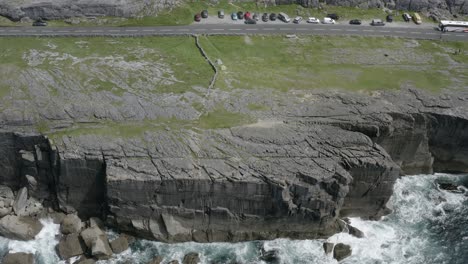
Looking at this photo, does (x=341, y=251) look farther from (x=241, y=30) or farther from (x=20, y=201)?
(x=241, y=30)

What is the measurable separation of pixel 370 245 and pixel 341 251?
4581 mm

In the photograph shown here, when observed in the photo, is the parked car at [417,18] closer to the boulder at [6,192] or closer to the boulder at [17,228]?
the boulder at [17,228]

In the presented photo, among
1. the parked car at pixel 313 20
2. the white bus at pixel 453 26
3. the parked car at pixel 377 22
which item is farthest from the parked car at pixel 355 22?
the white bus at pixel 453 26

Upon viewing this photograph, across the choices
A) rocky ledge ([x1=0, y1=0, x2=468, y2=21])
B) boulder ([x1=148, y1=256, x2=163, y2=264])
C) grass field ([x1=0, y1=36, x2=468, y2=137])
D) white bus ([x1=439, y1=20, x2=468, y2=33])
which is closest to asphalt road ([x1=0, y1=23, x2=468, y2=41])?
white bus ([x1=439, y1=20, x2=468, y2=33])

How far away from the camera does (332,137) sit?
58844mm

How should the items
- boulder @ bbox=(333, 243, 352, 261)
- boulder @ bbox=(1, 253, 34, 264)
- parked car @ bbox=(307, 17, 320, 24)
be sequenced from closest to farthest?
boulder @ bbox=(1, 253, 34, 264), boulder @ bbox=(333, 243, 352, 261), parked car @ bbox=(307, 17, 320, 24)

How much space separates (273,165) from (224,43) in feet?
103

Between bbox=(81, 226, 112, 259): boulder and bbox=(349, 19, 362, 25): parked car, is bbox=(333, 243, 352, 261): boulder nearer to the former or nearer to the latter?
bbox=(81, 226, 112, 259): boulder

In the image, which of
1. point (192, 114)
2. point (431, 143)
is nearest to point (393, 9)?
point (431, 143)

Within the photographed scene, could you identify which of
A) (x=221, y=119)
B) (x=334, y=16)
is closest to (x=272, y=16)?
(x=334, y=16)

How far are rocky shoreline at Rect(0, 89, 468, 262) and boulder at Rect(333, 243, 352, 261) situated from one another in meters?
2.41

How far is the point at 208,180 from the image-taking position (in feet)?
174

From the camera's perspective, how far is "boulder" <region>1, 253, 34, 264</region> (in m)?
51.7

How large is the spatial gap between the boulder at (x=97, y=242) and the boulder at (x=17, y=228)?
641 cm
